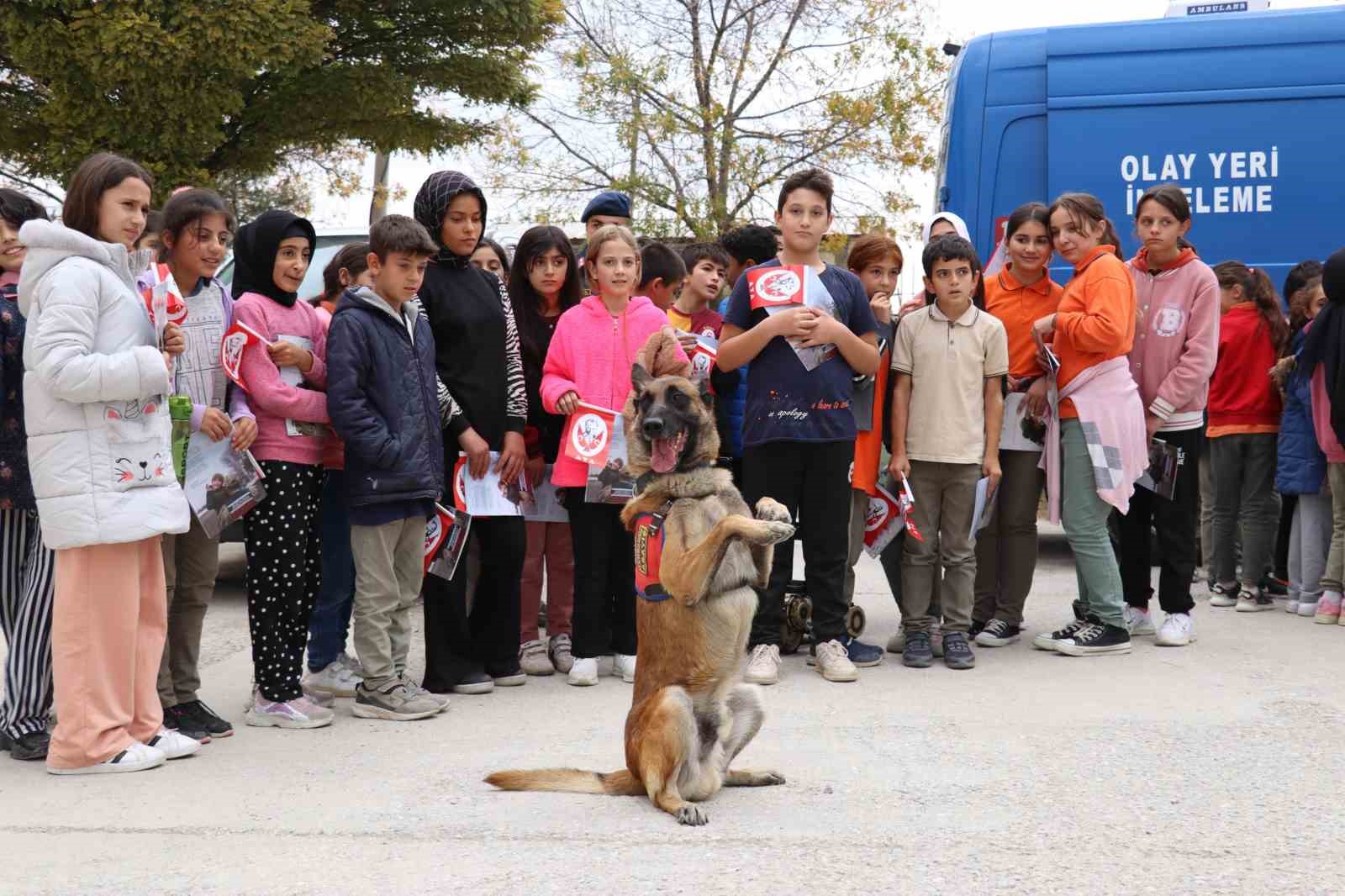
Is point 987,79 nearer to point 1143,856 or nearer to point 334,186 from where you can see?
point 1143,856

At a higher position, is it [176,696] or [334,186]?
[334,186]

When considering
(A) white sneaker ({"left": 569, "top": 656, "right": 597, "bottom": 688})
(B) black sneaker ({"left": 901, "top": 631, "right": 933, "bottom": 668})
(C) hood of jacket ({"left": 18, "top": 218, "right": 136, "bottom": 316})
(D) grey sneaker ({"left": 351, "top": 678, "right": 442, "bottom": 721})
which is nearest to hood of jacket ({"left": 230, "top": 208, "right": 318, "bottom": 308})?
(C) hood of jacket ({"left": 18, "top": 218, "right": 136, "bottom": 316})

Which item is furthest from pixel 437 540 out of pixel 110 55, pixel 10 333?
pixel 110 55

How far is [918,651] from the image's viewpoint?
6.56 metres

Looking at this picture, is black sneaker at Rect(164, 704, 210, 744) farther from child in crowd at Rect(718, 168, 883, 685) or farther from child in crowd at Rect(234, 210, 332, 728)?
child in crowd at Rect(718, 168, 883, 685)

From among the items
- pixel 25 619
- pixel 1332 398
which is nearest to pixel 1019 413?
pixel 1332 398

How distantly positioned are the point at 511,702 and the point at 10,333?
2.59 m

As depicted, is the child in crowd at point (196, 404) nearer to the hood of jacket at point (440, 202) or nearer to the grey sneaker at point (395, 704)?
the grey sneaker at point (395, 704)

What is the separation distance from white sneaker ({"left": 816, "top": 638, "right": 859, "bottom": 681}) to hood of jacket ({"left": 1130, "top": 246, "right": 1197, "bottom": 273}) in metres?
2.72

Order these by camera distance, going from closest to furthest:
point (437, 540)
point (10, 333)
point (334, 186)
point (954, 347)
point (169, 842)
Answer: point (169, 842) → point (10, 333) → point (437, 540) → point (954, 347) → point (334, 186)

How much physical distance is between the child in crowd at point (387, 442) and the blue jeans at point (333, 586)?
525 mm

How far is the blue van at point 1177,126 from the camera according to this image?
878 centimetres

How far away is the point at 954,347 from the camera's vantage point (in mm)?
6594

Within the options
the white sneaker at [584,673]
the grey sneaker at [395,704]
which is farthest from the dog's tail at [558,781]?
the white sneaker at [584,673]
